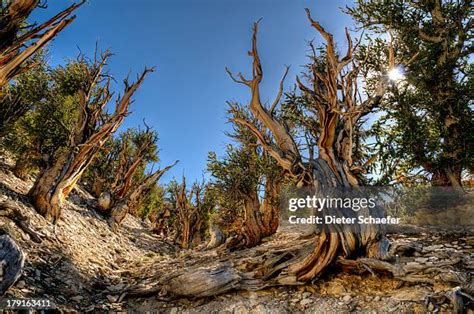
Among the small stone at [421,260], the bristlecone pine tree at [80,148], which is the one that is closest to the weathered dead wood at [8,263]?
the bristlecone pine tree at [80,148]

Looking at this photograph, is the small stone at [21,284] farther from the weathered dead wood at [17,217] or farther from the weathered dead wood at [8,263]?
the weathered dead wood at [17,217]

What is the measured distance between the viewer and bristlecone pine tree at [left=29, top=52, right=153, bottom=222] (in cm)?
725

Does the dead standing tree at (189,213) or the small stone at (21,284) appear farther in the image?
the dead standing tree at (189,213)

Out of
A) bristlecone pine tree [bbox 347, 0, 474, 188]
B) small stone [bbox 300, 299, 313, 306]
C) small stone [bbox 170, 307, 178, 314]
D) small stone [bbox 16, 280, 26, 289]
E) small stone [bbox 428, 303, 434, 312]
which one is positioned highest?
bristlecone pine tree [bbox 347, 0, 474, 188]

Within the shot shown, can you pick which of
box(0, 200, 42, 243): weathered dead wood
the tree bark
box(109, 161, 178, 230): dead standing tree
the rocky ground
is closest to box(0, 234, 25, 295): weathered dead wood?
the rocky ground

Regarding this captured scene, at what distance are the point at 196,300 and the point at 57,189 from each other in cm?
458

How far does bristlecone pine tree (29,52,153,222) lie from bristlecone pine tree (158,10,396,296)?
3.70 metres

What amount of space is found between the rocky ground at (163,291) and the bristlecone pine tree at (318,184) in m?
0.22

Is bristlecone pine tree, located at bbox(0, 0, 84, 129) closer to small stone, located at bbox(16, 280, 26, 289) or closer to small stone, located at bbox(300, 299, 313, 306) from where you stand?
small stone, located at bbox(16, 280, 26, 289)

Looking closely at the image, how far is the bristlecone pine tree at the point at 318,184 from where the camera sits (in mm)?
4777

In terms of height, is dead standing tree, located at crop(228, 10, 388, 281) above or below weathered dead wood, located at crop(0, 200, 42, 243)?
above

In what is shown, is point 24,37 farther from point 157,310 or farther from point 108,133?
point 157,310

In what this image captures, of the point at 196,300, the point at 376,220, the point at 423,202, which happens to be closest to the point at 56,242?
the point at 196,300

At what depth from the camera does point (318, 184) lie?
537 cm
